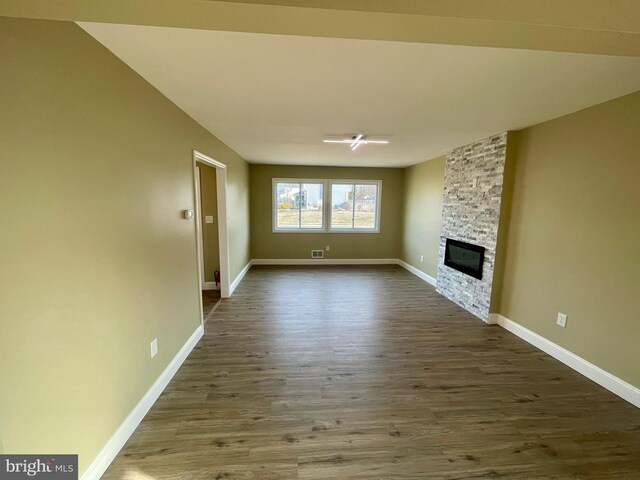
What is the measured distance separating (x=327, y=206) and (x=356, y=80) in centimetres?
479

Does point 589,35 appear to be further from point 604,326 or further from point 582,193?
point 604,326

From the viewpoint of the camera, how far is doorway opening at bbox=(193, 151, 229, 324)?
3998mm

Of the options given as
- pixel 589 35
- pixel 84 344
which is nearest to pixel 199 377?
pixel 84 344

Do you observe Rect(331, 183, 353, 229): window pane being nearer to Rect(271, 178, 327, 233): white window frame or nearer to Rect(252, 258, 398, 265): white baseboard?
Rect(271, 178, 327, 233): white window frame

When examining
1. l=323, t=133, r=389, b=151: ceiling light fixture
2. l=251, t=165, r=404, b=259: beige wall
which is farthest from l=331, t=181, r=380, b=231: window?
l=323, t=133, r=389, b=151: ceiling light fixture

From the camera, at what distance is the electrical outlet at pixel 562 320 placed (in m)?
2.66

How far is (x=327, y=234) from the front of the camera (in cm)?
671

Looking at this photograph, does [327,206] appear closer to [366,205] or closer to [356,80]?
[366,205]

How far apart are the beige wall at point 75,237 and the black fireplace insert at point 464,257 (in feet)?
12.5

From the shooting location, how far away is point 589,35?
993 mm

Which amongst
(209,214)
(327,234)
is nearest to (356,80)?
(209,214)

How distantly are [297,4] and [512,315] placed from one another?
153 inches

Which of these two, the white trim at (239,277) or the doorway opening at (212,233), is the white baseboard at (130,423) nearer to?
the doorway opening at (212,233)

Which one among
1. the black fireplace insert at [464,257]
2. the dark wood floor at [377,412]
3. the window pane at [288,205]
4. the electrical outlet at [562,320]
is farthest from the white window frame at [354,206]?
the electrical outlet at [562,320]
